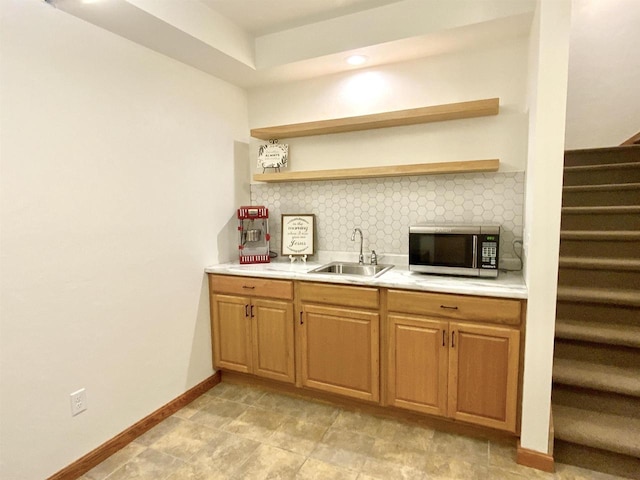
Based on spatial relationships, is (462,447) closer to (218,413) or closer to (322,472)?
(322,472)

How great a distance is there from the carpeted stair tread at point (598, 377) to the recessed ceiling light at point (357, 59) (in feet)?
7.71

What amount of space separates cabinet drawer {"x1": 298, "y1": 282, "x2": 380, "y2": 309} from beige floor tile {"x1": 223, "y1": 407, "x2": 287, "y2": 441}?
0.80m

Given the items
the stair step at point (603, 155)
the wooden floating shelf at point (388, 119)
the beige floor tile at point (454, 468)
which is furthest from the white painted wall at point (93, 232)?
the stair step at point (603, 155)

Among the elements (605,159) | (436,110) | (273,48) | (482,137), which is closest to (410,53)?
(436,110)

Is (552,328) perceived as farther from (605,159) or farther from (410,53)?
(605,159)

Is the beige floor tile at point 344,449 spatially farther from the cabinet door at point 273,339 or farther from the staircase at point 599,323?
the staircase at point 599,323

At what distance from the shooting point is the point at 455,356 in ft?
6.88

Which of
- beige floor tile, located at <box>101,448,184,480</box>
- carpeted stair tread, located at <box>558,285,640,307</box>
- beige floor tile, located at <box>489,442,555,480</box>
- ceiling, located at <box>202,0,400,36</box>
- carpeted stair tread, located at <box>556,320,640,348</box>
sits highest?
ceiling, located at <box>202,0,400,36</box>

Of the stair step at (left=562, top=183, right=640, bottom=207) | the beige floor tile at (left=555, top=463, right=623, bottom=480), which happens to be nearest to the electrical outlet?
the beige floor tile at (left=555, top=463, right=623, bottom=480)

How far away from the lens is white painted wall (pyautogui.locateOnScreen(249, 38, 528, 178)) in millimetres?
2393

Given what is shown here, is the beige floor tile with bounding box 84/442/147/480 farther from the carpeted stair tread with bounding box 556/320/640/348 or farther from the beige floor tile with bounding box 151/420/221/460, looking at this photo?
the carpeted stair tread with bounding box 556/320/640/348

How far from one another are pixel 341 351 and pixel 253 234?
4.01 feet

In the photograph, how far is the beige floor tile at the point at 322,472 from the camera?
1.88 metres

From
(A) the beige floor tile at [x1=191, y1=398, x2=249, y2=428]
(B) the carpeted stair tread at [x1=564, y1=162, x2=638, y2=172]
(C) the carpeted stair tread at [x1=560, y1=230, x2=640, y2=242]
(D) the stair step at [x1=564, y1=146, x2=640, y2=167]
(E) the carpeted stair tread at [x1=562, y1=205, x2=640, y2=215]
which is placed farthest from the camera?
(D) the stair step at [x1=564, y1=146, x2=640, y2=167]
